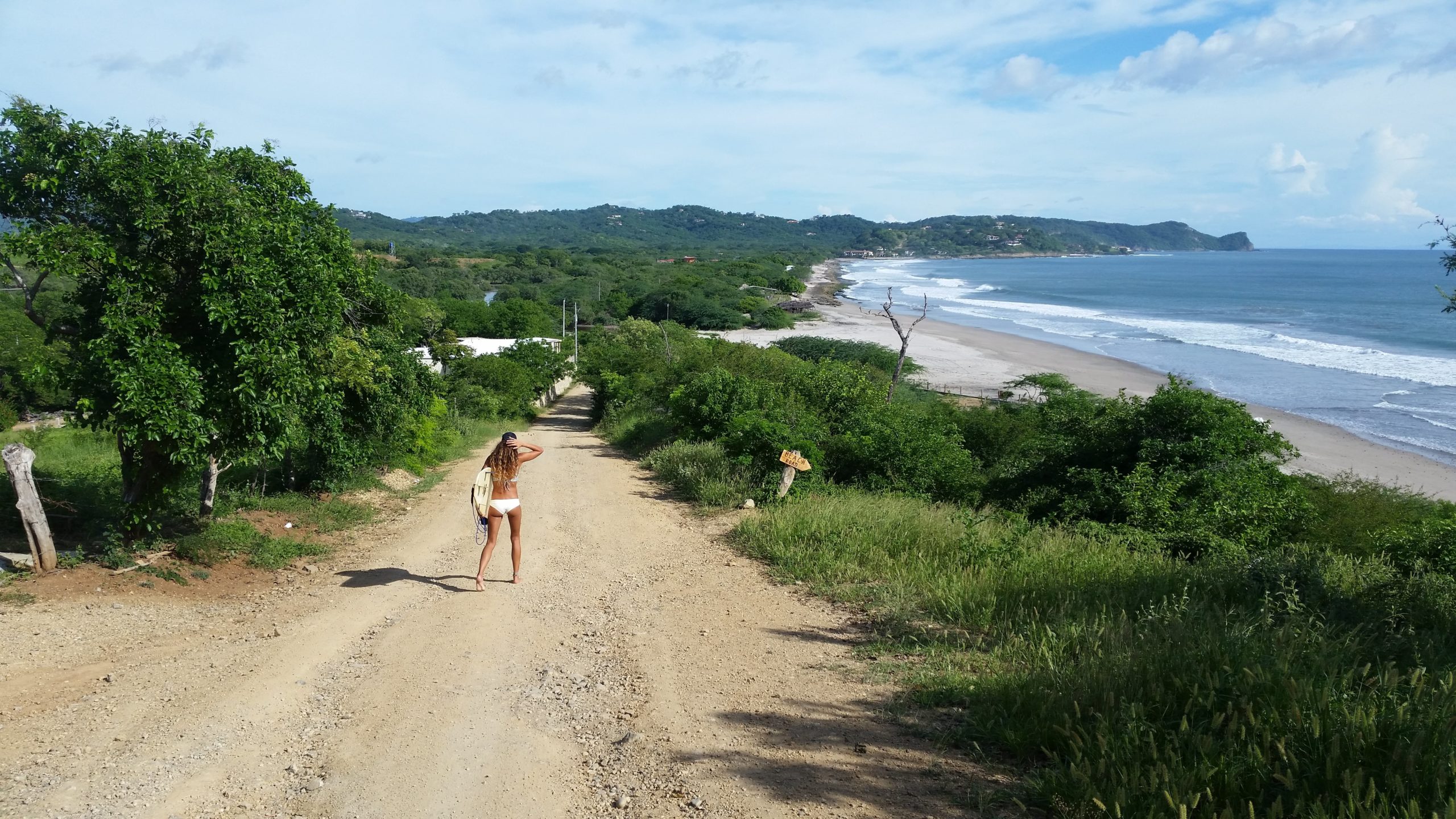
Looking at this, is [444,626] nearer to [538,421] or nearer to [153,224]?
[153,224]

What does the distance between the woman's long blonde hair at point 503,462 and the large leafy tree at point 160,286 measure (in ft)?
6.19

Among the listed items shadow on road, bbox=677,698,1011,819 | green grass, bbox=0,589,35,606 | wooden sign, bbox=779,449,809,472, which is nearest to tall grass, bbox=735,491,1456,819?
shadow on road, bbox=677,698,1011,819

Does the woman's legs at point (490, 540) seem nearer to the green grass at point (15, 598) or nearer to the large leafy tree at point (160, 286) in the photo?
the large leafy tree at point (160, 286)

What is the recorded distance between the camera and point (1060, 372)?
42.2 m

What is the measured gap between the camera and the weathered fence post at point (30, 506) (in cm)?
757

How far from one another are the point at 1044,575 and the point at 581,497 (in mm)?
7312

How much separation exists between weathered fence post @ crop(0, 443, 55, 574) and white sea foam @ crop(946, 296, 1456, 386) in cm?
4770

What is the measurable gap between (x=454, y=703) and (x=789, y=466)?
6.90 m

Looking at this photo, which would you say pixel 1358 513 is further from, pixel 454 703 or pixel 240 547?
pixel 240 547

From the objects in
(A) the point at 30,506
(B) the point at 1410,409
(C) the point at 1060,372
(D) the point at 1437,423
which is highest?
(A) the point at 30,506

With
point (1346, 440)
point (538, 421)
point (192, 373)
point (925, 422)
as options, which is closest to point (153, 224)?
point (192, 373)

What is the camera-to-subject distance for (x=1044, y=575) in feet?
24.2

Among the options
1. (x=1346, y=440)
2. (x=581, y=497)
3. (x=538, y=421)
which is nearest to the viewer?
(x=581, y=497)

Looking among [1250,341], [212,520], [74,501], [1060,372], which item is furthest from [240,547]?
[1250,341]
